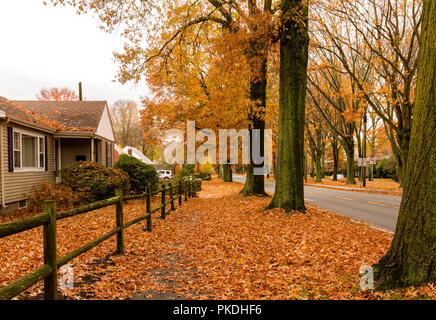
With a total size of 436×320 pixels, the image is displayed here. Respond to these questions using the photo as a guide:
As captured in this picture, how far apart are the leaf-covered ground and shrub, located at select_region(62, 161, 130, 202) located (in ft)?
13.2

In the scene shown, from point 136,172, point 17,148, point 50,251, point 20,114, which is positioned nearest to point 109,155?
point 136,172

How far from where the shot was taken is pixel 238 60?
472 inches

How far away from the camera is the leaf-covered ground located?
14.1 feet

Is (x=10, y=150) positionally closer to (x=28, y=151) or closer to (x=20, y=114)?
(x=20, y=114)

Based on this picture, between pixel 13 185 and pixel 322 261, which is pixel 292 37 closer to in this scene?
pixel 322 261

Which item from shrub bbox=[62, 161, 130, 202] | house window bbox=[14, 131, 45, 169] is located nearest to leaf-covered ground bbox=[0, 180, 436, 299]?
shrub bbox=[62, 161, 130, 202]

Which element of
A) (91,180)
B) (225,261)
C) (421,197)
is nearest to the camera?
(421,197)

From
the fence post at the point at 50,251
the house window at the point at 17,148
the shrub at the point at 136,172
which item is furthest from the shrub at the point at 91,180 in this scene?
the fence post at the point at 50,251

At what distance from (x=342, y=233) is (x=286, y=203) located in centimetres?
269

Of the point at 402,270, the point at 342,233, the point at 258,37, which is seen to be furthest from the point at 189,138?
the point at 402,270

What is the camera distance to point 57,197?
1292 centimetres

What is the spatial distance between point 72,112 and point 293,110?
55.3 feet

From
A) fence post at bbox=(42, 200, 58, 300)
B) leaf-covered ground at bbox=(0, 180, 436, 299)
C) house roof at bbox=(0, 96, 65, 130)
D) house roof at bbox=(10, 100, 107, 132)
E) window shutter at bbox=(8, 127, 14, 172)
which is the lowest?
leaf-covered ground at bbox=(0, 180, 436, 299)

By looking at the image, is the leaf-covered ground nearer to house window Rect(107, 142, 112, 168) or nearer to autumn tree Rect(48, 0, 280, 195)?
autumn tree Rect(48, 0, 280, 195)
